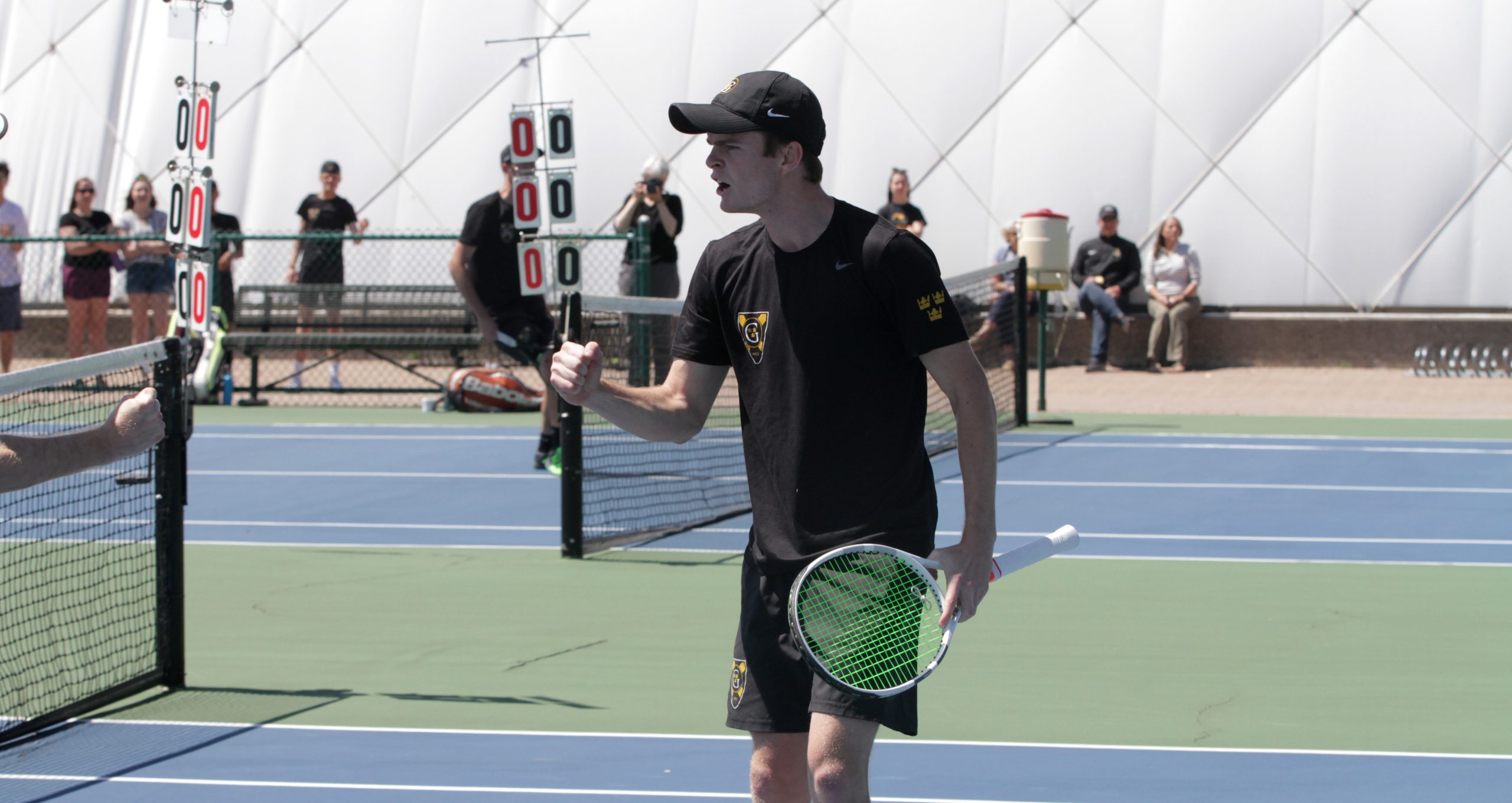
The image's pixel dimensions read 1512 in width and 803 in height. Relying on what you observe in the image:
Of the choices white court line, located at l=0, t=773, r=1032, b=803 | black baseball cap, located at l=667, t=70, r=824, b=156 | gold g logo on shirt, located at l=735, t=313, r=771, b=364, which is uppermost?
black baseball cap, located at l=667, t=70, r=824, b=156

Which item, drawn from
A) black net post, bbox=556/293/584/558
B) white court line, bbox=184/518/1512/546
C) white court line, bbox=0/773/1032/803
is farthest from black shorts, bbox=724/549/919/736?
white court line, bbox=184/518/1512/546

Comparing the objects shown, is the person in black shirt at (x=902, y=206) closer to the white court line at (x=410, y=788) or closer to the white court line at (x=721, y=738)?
the white court line at (x=721, y=738)

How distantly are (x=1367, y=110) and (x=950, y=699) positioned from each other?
1530cm

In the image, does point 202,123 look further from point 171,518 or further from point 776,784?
point 776,784

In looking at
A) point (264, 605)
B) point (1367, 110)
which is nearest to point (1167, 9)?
point (1367, 110)

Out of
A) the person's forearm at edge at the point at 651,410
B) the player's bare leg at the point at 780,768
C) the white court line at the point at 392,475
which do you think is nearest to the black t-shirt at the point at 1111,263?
the white court line at the point at 392,475

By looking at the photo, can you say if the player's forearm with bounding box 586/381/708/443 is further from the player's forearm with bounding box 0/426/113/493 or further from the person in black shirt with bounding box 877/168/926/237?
the person in black shirt with bounding box 877/168/926/237

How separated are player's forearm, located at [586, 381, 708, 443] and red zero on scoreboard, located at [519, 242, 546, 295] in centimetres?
685

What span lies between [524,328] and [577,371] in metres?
7.60

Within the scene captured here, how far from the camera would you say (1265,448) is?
12898 millimetres

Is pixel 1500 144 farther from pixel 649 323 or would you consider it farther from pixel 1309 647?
pixel 1309 647

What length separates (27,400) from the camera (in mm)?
15984

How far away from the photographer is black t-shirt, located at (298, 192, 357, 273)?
17656 millimetres

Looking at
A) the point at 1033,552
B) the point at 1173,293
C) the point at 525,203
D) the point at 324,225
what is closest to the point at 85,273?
the point at 324,225
